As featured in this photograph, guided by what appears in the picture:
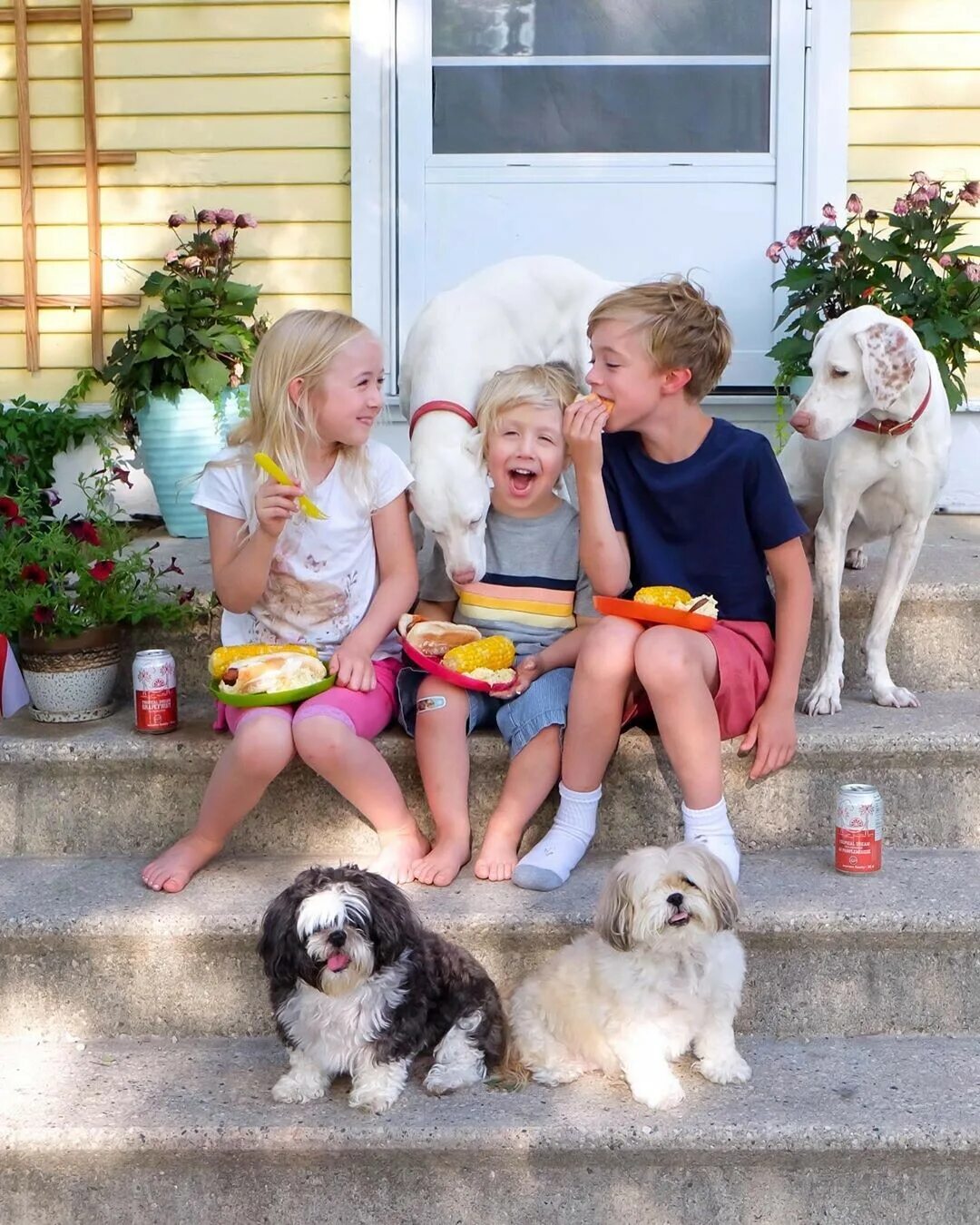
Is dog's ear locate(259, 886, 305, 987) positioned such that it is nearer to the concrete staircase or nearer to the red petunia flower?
the concrete staircase

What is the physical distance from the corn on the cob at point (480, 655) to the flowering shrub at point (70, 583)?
89cm

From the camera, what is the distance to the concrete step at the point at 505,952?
8.97ft

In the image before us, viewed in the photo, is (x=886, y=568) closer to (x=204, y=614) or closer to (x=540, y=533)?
(x=540, y=533)

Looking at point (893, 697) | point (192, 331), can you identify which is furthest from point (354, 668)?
point (192, 331)

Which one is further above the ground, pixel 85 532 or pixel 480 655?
pixel 85 532

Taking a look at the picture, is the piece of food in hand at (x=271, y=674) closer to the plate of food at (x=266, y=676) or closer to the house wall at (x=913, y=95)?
the plate of food at (x=266, y=676)

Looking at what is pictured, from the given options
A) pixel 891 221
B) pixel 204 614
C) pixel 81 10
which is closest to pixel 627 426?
pixel 204 614

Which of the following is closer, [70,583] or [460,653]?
[460,653]

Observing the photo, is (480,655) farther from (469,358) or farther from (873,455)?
(873,455)

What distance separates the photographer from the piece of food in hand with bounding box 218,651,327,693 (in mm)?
3043

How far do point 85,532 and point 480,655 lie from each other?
1.15 meters

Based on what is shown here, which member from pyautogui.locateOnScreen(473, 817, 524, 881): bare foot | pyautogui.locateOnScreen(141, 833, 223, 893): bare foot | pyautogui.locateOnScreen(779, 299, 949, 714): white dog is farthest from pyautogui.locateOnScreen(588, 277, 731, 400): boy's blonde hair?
pyautogui.locateOnScreen(141, 833, 223, 893): bare foot

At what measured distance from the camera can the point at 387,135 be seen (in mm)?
5270

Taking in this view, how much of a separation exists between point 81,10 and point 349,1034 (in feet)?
14.5
